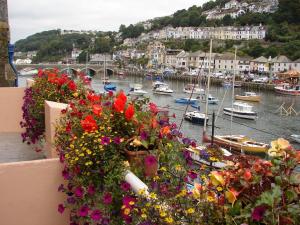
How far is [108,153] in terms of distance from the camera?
2789 mm

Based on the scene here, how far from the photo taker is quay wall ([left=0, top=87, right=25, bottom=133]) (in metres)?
6.91

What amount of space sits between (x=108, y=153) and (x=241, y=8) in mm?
181433

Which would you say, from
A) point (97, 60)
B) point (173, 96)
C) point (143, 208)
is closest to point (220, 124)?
point (173, 96)

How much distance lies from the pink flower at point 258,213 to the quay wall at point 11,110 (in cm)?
591

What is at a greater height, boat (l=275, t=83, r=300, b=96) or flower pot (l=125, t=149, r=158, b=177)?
flower pot (l=125, t=149, r=158, b=177)

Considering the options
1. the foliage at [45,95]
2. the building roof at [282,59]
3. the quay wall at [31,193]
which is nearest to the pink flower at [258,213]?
the quay wall at [31,193]

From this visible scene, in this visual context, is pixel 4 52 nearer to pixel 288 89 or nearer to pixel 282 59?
pixel 288 89

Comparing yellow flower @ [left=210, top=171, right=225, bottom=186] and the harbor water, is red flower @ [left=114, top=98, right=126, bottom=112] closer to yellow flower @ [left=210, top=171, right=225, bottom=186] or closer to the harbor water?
yellow flower @ [left=210, top=171, right=225, bottom=186]

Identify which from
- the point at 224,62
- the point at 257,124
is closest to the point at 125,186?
the point at 257,124

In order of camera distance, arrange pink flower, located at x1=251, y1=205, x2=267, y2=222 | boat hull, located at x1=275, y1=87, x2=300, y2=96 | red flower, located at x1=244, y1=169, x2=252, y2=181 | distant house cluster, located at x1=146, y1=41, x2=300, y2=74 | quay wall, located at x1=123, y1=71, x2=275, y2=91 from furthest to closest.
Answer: distant house cluster, located at x1=146, y1=41, x2=300, y2=74, quay wall, located at x1=123, y1=71, x2=275, y2=91, boat hull, located at x1=275, y1=87, x2=300, y2=96, red flower, located at x1=244, y1=169, x2=252, y2=181, pink flower, located at x1=251, y1=205, x2=267, y2=222

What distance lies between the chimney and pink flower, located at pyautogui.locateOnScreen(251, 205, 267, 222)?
7500 millimetres

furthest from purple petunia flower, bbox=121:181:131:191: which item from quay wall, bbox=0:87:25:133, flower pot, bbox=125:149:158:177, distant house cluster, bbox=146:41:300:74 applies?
distant house cluster, bbox=146:41:300:74

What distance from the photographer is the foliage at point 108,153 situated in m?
2.65

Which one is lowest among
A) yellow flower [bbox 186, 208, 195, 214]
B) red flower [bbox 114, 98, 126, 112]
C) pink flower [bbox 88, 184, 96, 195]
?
pink flower [bbox 88, 184, 96, 195]
